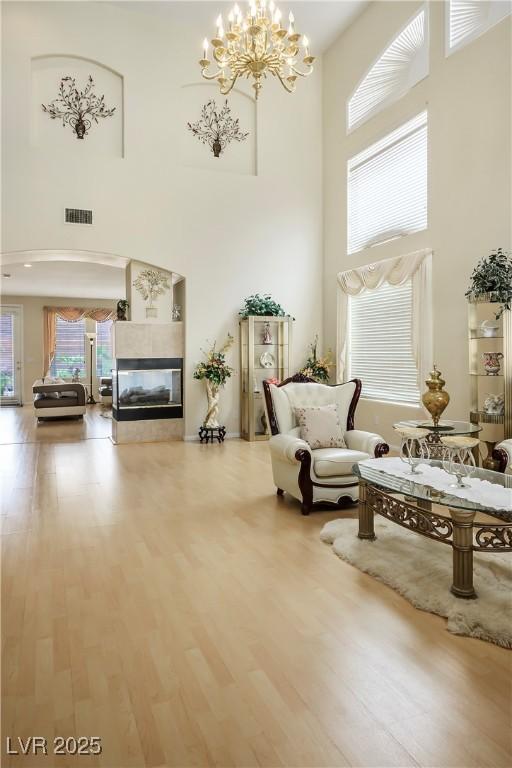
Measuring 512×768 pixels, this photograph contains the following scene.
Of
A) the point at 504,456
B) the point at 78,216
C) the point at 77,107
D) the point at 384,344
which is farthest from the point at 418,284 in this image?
the point at 77,107

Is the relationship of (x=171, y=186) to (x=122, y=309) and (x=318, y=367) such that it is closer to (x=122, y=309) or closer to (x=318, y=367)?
(x=122, y=309)

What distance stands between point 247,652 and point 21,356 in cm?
1325

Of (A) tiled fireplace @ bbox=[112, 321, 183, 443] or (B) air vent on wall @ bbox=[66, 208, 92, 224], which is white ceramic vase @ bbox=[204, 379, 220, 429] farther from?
(B) air vent on wall @ bbox=[66, 208, 92, 224]

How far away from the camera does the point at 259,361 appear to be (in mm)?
8000

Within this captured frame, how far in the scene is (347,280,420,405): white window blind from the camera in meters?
6.58

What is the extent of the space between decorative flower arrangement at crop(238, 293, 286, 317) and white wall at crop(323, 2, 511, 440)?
1580mm

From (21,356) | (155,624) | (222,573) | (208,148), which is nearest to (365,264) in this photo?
(208,148)

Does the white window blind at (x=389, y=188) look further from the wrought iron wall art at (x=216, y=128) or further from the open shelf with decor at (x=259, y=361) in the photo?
the wrought iron wall art at (x=216, y=128)

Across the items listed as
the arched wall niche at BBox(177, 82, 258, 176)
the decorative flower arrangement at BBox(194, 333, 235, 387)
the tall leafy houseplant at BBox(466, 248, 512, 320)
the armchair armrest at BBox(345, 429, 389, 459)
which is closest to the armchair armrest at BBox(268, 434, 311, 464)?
the armchair armrest at BBox(345, 429, 389, 459)

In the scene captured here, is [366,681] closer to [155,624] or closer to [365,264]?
[155,624]

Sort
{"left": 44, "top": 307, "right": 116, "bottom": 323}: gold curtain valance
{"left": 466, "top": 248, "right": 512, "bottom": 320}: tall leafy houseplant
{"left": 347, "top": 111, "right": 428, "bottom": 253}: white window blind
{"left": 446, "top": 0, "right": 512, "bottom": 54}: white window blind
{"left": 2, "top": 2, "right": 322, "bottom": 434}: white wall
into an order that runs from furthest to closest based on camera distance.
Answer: {"left": 44, "top": 307, "right": 116, "bottom": 323}: gold curtain valance → {"left": 2, "top": 2, "right": 322, "bottom": 434}: white wall → {"left": 347, "top": 111, "right": 428, "bottom": 253}: white window blind → {"left": 446, "top": 0, "right": 512, "bottom": 54}: white window blind → {"left": 466, "top": 248, "right": 512, "bottom": 320}: tall leafy houseplant

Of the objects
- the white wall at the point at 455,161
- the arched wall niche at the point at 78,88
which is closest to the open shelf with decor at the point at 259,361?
the white wall at the point at 455,161

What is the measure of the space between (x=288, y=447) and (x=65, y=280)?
30.3 feet

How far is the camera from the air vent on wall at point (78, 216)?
7.00 meters
